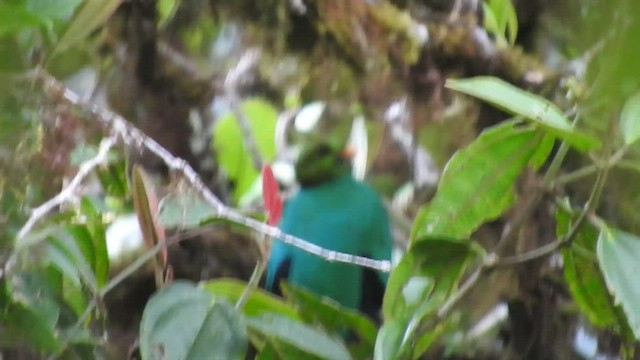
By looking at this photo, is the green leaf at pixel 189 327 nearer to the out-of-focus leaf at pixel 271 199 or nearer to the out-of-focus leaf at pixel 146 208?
the out-of-focus leaf at pixel 146 208

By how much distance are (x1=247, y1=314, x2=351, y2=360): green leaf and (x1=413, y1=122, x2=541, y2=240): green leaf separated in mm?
117

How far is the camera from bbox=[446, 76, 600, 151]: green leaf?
1.58 ft

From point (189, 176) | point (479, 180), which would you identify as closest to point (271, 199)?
point (189, 176)

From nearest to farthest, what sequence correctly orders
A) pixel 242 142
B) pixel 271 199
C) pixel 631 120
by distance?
pixel 631 120 < pixel 271 199 < pixel 242 142

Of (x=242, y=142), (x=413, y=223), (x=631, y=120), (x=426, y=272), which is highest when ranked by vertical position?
(x=631, y=120)

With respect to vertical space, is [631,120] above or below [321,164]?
above

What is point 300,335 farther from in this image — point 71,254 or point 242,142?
point 242,142

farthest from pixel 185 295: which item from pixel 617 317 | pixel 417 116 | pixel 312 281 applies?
pixel 417 116

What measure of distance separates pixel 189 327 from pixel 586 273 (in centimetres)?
36

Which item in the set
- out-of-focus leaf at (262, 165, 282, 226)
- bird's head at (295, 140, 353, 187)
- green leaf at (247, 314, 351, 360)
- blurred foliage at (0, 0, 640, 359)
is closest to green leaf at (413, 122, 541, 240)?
blurred foliage at (0, 0, 640, 359)

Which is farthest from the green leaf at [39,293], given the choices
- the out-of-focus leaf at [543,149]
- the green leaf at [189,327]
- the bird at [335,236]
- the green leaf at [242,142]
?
the green leaf at [242,142]

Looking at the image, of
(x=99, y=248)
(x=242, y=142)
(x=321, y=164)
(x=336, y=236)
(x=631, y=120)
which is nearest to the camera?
(x=631, y=120)

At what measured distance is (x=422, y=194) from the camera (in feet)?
4.92

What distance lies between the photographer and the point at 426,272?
596 millimetres
